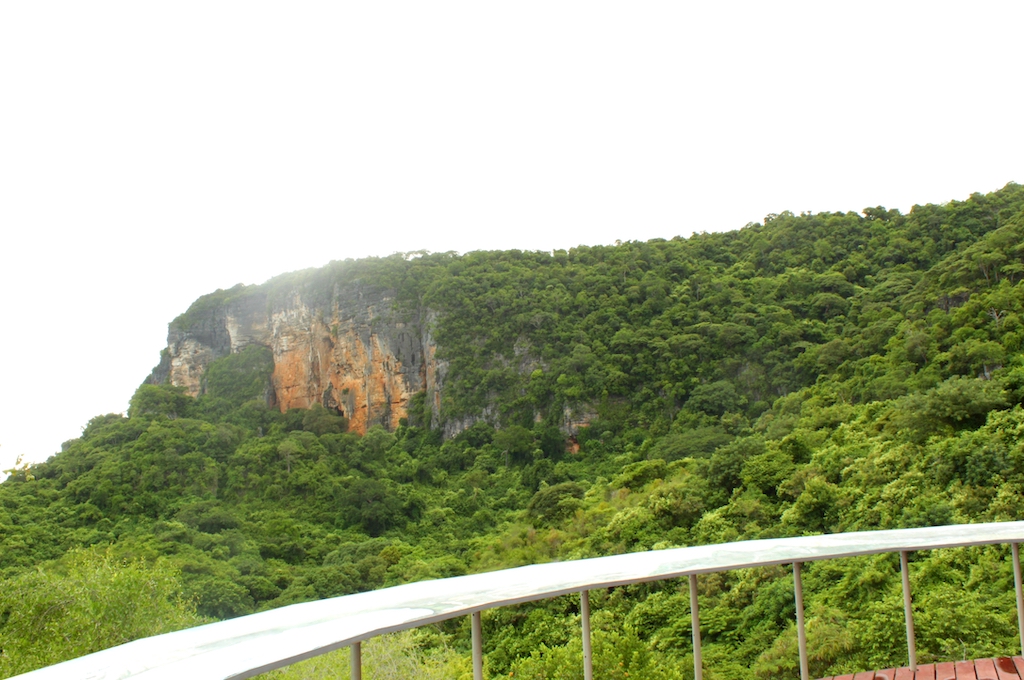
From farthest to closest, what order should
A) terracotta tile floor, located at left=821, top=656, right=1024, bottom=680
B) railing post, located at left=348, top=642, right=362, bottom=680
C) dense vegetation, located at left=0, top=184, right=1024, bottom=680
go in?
dense vegetation, located at left=0, top=184, right=1024, bottom=680
terracotta tile floor, located at left=821, top=656, right=1024, bottom=680
railing post, located at left=348, top=642, right=362, bottom=680

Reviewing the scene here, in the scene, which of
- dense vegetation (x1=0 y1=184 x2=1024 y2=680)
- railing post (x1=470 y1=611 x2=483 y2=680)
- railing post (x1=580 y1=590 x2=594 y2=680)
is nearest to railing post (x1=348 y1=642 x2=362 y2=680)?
railing post (x1=470 y1=611 x2=483 y2=680)

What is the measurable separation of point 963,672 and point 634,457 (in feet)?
99.6

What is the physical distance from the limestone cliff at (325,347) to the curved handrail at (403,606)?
140ft

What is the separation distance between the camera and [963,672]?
250 cm

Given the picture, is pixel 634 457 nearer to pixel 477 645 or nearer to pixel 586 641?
pixel 586 641

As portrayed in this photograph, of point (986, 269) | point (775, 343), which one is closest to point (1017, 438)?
point (986, 269)

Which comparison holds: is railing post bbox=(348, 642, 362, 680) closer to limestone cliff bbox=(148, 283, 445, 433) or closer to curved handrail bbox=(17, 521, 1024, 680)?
curved handrail bbox=(17, 521, 1024, 680)

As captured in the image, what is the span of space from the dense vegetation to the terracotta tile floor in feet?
9.75

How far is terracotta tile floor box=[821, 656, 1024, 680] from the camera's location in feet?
8.01

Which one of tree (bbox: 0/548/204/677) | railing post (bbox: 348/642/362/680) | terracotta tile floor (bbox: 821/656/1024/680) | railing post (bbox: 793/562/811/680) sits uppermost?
railing post (bbox: 348/642/362/680)

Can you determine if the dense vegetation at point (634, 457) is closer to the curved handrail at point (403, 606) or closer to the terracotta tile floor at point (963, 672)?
the terracotta tile floor at point (963, 672)

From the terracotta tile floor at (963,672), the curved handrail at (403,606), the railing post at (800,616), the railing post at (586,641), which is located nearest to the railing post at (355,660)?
the curved handrail at (403,606)

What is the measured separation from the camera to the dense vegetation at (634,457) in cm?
1088

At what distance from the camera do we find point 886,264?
113 feet
